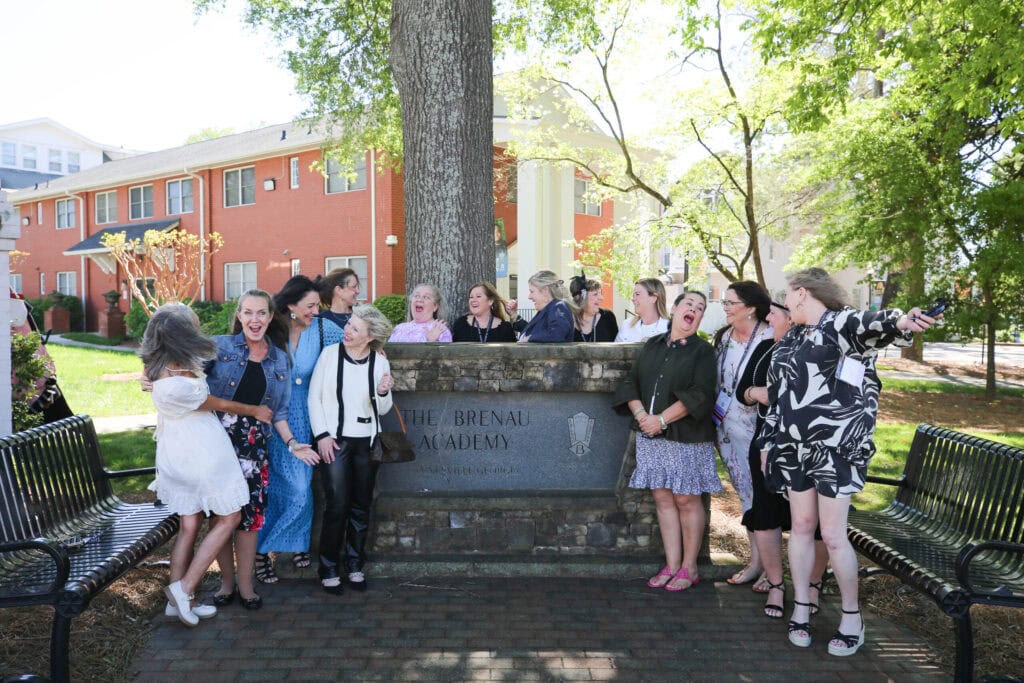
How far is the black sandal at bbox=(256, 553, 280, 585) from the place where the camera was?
5086 millimetres

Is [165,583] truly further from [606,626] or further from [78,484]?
[606,626]

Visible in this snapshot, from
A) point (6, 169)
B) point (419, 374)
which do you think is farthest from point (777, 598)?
point (6, 169)

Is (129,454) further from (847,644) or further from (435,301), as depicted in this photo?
(847,644)

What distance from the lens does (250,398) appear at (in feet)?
14.8

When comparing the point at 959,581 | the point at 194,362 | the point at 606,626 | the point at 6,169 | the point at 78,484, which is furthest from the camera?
the point at 6,169

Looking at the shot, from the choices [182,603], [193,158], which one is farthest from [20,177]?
[182,603]

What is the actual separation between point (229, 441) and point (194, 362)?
1.61 feet

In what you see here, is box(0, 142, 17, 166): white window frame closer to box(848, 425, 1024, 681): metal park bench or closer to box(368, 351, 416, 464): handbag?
box(368, 351, 416, 464): handbag

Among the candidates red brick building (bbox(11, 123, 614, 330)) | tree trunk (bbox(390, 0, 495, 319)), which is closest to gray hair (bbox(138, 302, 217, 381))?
tree trunk (bbox(390, 0, 495, 319))

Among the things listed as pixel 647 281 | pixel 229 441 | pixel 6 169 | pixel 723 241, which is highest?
pixel 6 169

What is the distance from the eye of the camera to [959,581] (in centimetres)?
365

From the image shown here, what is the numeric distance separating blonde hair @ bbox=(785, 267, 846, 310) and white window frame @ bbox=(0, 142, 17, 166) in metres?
50.1

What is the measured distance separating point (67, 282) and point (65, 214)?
9.48ft

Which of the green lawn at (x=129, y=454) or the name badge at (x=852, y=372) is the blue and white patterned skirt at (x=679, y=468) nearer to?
the name badge at (x=852, y=372)
